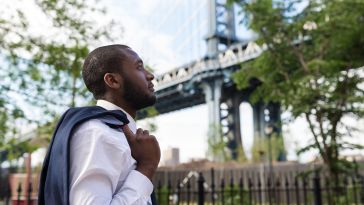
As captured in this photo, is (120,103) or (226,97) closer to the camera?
(120,103)

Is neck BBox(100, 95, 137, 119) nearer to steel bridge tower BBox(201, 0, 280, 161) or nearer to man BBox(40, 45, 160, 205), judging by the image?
man BBox(40, 45, 160, 205)

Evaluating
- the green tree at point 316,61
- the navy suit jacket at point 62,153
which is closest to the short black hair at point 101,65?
the navy suit jacket at point 62,153

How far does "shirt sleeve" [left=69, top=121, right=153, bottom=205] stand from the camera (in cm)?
118

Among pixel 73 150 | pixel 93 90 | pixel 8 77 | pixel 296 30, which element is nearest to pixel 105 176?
pixel 73 150

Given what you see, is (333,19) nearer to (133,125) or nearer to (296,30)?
(296,30)

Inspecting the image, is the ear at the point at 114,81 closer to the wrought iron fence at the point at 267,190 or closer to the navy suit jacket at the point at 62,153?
the navy suit jacket at the point at 62,153

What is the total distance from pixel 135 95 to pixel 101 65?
0.59ft

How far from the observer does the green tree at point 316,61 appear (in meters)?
9.35

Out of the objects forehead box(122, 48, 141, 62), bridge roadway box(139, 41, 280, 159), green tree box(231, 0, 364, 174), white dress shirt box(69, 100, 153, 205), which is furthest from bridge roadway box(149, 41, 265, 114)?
white dress shirt box(69, 100, 153, 205)

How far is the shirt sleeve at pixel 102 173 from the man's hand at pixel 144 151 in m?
0.04

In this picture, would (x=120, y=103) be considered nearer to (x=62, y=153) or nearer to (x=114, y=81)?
(x=114, y=81)

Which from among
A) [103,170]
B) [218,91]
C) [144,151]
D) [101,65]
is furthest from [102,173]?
[218,91]

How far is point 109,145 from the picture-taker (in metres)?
1.24

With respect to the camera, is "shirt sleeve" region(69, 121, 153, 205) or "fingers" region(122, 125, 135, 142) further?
"fingers" region(122, 125, 135, 142)
